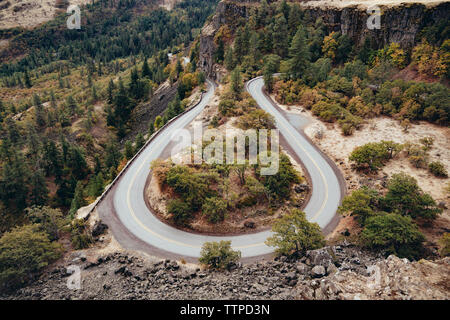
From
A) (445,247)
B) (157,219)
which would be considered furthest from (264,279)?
(445,247)

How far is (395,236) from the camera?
25.6 metres

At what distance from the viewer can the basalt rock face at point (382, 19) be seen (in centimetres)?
5662

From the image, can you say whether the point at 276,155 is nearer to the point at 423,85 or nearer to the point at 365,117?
the point at 365,117

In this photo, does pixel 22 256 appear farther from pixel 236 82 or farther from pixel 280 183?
pixel 236 82

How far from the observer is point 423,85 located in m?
49.4

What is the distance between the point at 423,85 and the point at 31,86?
576 feet

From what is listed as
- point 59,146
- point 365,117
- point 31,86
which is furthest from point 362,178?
point 31,86

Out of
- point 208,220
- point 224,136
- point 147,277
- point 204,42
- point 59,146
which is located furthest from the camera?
point 204,42

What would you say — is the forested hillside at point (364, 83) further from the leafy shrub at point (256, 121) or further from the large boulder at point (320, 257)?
the leafy shrub at point (256, 121)

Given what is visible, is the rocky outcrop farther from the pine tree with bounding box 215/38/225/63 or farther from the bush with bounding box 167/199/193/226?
the pine tree with bounding box 215/38/225/63

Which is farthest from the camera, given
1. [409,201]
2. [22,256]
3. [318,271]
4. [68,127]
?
[68,127]

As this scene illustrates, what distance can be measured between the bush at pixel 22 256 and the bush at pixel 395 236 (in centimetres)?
3517

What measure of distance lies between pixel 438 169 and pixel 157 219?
4047 centimetres

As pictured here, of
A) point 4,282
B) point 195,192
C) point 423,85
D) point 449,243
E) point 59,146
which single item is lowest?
point 59,146
